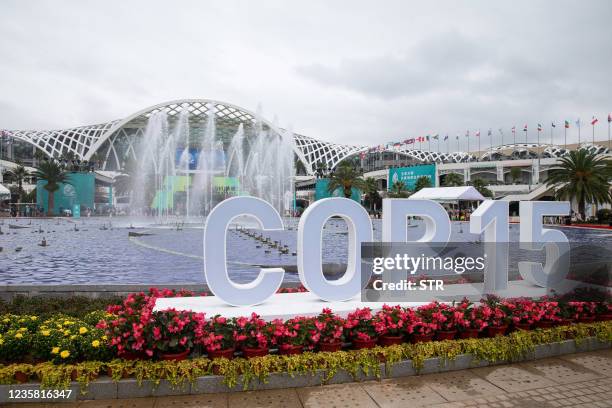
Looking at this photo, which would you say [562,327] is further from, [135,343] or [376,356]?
[135,343]

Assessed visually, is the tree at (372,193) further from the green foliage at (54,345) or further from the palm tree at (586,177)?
the green foliage at (54,345)

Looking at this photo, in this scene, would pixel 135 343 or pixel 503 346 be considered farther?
pixel 503 346

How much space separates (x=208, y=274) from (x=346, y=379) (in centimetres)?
298

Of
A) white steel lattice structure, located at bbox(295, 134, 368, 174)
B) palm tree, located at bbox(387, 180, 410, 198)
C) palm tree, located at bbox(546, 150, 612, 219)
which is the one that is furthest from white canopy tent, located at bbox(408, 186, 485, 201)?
white steel lattice structure, located at bbox(295, 134, 368, 174)

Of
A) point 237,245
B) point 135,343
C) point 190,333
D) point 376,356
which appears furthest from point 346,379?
point 237,245

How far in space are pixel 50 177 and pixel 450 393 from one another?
74900 mm

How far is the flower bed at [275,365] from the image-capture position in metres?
5.63

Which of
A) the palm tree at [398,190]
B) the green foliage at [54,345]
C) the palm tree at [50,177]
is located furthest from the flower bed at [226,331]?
the palm tree at [50,177]

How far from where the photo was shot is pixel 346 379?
6.37 metres

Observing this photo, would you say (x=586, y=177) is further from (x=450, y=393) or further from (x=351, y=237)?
(x=450, y=393)

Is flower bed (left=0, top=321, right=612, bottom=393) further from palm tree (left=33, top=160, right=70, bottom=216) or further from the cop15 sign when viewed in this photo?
palm tree (left=33, top=160, right=70, bottom=216)

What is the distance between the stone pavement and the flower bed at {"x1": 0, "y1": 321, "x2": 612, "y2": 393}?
0.21m

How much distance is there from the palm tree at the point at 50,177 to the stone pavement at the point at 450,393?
72.6 meters

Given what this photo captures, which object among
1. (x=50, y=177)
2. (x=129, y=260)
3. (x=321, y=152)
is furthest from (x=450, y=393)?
(x=321, y=152)
